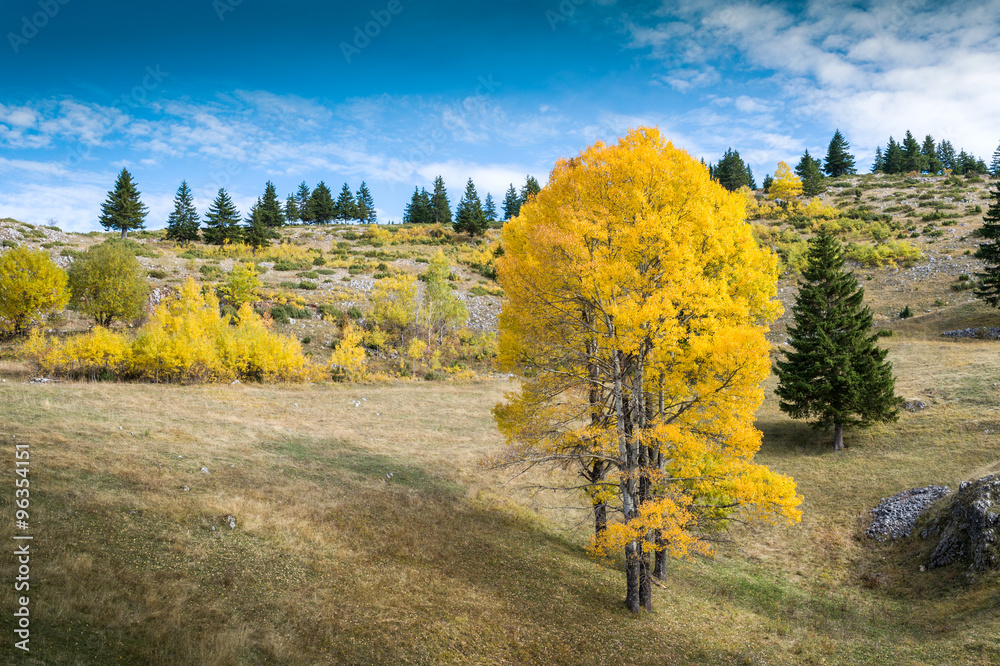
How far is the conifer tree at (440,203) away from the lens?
Answer: 11400 cm

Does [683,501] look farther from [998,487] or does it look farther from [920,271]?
[920,271]

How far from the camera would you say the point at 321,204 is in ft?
340

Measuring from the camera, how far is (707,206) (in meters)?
9.80

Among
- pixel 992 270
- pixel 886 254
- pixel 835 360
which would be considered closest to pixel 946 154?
pixel 886 254

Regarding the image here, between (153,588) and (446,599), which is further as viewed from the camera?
(446,599)

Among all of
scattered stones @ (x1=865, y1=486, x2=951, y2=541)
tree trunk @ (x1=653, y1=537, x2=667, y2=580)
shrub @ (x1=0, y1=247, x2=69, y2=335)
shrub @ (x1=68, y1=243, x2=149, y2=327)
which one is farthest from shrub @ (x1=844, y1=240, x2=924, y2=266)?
shrub @ (x1=0, y1=247, x2=69, y2=335)

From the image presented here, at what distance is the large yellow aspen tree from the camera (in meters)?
9.08

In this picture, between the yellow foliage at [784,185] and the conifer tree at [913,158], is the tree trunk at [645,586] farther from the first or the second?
the conifer tree at [913,158]

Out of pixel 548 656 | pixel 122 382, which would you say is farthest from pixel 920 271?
pixel 122 382

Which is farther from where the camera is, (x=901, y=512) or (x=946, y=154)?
(x=946, y=154)

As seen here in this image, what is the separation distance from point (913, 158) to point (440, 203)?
346 feet

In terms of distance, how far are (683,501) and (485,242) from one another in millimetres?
76672

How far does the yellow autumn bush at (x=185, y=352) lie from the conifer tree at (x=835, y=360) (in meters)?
31.8

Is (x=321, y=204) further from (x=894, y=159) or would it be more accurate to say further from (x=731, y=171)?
(x=894, y=159)
